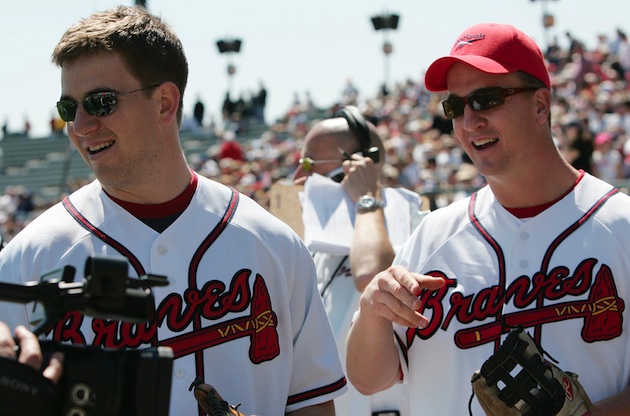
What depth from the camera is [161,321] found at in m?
2.93

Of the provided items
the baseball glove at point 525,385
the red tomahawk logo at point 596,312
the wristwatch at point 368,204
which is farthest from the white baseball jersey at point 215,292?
the wristwatch at point 368,204

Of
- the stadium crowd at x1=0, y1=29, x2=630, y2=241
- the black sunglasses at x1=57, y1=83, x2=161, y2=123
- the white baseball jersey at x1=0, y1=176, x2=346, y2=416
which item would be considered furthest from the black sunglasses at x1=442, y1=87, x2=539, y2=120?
the stadium crowd at x1=0, y1=29, x2=630, y2=241

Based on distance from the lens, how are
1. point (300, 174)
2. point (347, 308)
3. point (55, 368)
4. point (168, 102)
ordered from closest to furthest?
point (55, 368), point (168, 102), point (347, 308), point (300, 174)

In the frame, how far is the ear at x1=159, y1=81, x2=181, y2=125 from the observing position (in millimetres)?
3139

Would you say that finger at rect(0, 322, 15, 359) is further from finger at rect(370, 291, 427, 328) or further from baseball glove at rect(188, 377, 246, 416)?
finger at rect(370, 291, 427, 328)

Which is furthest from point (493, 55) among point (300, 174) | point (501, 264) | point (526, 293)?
point (300, 174)

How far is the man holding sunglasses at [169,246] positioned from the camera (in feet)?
9.61

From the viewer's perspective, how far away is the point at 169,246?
9.84ft

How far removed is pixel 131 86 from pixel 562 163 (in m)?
1.51

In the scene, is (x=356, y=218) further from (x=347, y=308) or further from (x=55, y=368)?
(x=55, y=368)

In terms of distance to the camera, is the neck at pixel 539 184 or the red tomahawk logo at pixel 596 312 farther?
the neck at pixel 539 184

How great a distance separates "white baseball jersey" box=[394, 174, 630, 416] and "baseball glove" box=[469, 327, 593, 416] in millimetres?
297

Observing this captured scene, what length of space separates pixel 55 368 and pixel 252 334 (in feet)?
4.07

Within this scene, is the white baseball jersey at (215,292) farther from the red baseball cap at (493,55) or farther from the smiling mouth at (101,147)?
the red baseball cap at (493,55)
